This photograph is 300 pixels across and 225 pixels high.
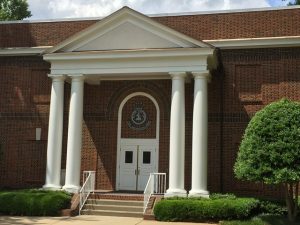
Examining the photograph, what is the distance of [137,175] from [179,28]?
7320mm

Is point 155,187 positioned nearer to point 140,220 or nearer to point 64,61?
point 140,220

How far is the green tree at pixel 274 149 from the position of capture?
16.7m

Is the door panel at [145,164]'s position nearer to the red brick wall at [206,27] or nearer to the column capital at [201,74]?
the column capital at [201,74]

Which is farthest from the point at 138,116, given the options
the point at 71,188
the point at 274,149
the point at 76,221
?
the point at 274,149

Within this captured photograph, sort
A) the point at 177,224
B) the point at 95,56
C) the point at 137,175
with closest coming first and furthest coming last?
the point at 177,224
the point at 95,56
the point at 137,175

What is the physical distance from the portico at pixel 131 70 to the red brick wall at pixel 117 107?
174cm

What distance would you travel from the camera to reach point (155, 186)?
22141 millimetres

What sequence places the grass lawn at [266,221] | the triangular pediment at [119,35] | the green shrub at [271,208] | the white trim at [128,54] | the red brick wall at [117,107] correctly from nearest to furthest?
1. the grass lawn at [266,221]
2. the green shrub at [271,208]
3. the white trim at [128,54]
4. the triangular pediment at [119,35]
5. the red brick wall at [117,107]

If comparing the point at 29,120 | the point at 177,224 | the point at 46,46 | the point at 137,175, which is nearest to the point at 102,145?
the point at 137,175

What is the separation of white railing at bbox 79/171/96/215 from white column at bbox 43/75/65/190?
1295 mm

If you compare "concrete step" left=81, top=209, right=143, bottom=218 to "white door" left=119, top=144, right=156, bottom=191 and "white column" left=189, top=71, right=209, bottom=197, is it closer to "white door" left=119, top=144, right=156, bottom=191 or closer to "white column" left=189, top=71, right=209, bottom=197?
"white column" left=189, top=71, right=209, bottom=197

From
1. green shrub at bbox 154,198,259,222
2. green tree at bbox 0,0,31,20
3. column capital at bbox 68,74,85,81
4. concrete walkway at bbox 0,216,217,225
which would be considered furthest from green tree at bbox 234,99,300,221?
green tree at bbox 0,0,31,20

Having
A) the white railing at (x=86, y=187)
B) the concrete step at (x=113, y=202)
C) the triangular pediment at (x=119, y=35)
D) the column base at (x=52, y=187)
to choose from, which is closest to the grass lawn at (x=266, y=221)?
the concrete step at (x=113, y=202)

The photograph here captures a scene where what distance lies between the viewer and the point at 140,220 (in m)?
18.6
